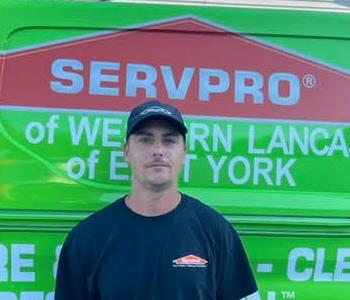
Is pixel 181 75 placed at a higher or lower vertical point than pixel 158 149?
higher

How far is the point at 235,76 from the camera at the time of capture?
8.09ft

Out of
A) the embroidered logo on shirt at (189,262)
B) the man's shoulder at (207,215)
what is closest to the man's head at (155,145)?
the man's shoulder at (207,215)

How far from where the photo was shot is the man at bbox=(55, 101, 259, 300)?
2039 millimetres

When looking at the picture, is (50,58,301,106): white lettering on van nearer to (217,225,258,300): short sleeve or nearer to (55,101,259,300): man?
(55,101,259,300): man

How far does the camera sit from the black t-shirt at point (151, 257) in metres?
2.04

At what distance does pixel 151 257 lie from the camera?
6.72ft

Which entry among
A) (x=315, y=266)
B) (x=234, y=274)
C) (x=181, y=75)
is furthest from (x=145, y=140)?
(x=315, y=266)

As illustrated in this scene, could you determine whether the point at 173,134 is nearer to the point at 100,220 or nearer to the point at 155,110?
the point at 155,110

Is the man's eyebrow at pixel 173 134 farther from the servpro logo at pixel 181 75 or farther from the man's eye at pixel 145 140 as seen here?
the servpro logo at pixel 181 75

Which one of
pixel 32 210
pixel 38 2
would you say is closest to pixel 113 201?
pixel 32 210

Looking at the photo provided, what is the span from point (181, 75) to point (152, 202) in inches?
24.0

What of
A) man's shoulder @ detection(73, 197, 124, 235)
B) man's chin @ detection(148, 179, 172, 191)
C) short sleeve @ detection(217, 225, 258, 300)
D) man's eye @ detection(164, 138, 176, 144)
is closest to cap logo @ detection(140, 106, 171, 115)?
man's eye @ detection(164, 138, 176, 144)

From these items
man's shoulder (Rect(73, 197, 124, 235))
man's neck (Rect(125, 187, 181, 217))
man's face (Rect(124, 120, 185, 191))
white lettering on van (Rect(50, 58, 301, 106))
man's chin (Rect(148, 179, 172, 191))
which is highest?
white lettering on van (Rect(50, 58, 301, 106))

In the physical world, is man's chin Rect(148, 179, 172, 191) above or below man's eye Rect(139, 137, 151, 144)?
below
